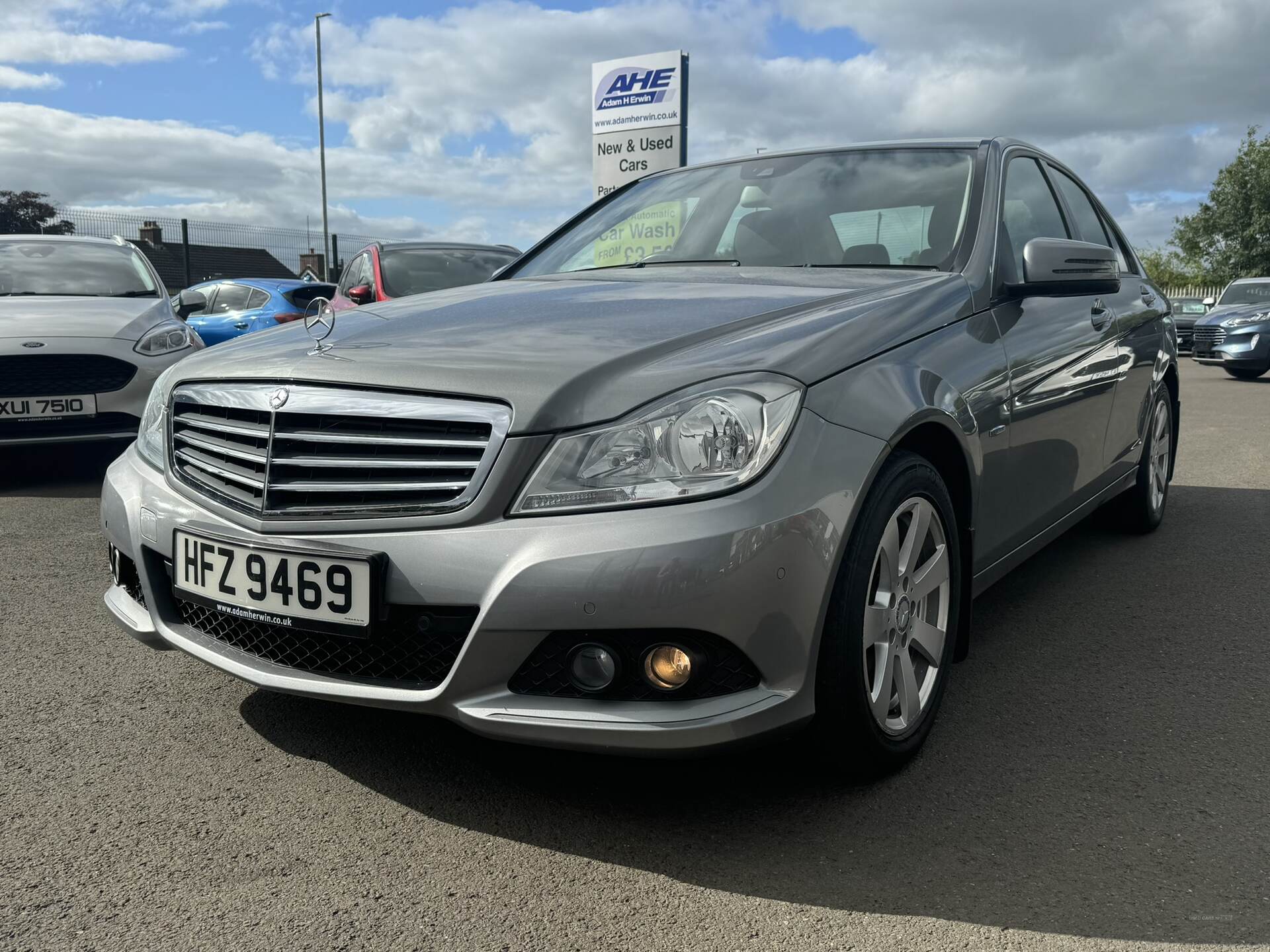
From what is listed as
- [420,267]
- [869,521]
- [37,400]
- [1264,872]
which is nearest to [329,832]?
[869,521]

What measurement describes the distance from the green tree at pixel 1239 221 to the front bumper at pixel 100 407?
160ft

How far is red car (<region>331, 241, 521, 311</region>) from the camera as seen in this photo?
883 cm

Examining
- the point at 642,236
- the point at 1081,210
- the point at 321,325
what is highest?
the point at 1081,210

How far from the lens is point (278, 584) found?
2264 mm

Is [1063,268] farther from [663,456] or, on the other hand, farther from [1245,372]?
[1245,372]

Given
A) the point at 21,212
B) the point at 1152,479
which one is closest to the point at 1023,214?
the point at 1152,479

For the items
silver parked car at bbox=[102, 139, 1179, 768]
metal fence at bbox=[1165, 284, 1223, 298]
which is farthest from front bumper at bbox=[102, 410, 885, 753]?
metal fence at bbox=[1165, 284, 1223, 298]

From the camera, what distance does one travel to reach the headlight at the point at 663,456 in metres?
2.07

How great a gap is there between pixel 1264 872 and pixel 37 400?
6.06 metres

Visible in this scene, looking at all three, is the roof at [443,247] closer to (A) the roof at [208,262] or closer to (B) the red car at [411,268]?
(B) the red car at [411,268]

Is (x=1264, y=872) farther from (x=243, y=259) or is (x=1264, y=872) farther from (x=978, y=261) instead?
(x=243, y=259)

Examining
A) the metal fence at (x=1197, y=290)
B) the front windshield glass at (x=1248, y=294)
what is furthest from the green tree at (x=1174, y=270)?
the front windshield glass at (x=1248, y=294)

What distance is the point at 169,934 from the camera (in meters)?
1.95

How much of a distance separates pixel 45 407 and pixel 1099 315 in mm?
5297
